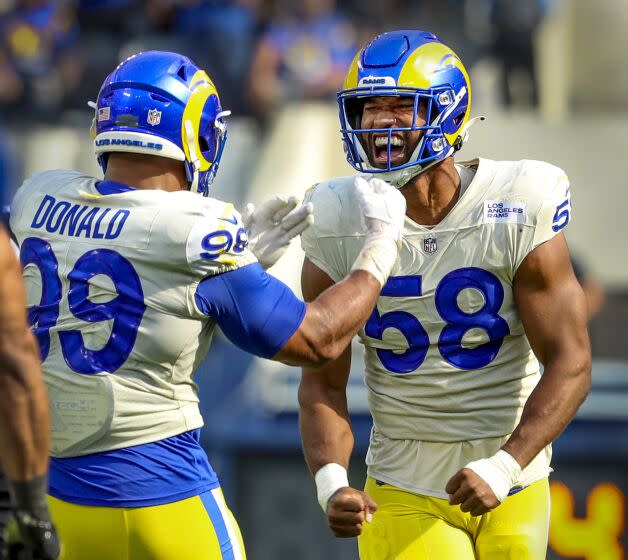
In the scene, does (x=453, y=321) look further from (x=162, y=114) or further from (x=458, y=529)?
(x=162, y=114)

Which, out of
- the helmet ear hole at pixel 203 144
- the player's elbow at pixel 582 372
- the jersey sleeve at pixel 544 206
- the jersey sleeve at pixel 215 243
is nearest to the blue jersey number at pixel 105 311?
the jersey sleeve at pixel 215 243

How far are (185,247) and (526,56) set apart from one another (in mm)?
6504

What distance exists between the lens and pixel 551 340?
3447 mm

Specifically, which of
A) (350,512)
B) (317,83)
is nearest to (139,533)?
(350,512)

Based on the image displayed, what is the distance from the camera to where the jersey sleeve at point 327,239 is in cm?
370

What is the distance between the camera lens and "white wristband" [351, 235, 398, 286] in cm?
329

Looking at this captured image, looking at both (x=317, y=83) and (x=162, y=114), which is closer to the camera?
(x=162, y=114)

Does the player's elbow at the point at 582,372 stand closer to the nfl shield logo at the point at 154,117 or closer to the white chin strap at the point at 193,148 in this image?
the white chin strap at the point at 193,148

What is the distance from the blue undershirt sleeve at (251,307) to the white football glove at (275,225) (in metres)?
0.37

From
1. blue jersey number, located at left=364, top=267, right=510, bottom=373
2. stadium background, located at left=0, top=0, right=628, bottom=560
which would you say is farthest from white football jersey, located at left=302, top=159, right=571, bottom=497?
stadium background, located at left=0, top=0, right=628, bottom=560

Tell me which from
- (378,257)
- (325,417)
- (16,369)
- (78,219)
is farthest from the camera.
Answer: (325,417)

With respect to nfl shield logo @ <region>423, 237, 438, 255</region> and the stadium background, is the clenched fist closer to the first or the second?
nfl shield logo @ <region>423, 237, 438, 255</region>

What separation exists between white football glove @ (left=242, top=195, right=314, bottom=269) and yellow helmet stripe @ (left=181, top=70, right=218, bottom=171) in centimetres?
26

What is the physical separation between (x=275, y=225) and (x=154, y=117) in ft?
1.70
